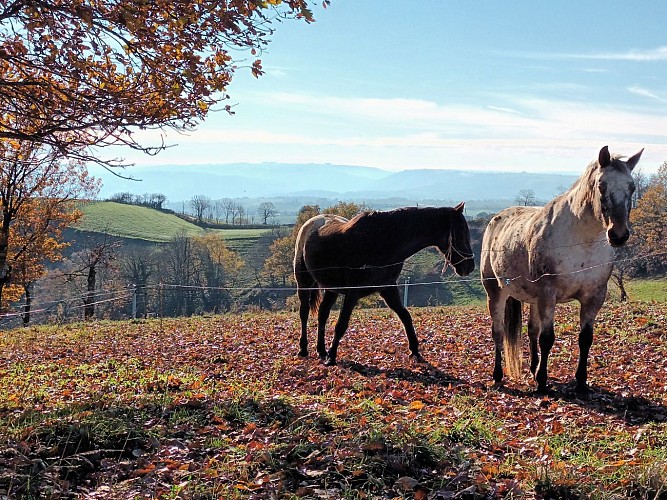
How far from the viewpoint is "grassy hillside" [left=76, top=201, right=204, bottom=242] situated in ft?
316

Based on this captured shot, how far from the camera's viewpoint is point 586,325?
696 centimetres

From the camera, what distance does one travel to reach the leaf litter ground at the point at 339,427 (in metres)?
3.98

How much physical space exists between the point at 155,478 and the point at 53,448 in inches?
36.7

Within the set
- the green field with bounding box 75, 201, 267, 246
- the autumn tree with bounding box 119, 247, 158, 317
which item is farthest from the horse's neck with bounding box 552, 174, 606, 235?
the green field with bounding box 75, 201, 267, 246

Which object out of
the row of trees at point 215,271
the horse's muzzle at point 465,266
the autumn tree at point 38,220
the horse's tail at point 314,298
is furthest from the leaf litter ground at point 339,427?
the row of trees at point 215,271

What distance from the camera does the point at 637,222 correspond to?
4784 centimetres

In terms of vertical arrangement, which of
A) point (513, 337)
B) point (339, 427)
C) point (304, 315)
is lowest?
point (339, 427)

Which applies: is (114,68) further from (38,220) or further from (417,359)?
(38,220)

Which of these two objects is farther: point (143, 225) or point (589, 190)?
point (143, 225)

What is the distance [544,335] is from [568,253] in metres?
1.10

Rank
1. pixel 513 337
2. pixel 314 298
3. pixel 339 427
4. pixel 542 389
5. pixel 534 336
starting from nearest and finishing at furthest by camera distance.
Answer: pixel 339 427
pixel 542 389
pixel 534 336
pixel 513 337
pixel 314 298

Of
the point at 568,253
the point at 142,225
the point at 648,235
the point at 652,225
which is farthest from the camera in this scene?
the point at 142,225

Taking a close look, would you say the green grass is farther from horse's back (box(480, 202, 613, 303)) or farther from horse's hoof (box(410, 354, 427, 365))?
horse's back (box(480, 202, 613, 303))

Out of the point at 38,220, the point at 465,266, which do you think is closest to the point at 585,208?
the point at 465,266
